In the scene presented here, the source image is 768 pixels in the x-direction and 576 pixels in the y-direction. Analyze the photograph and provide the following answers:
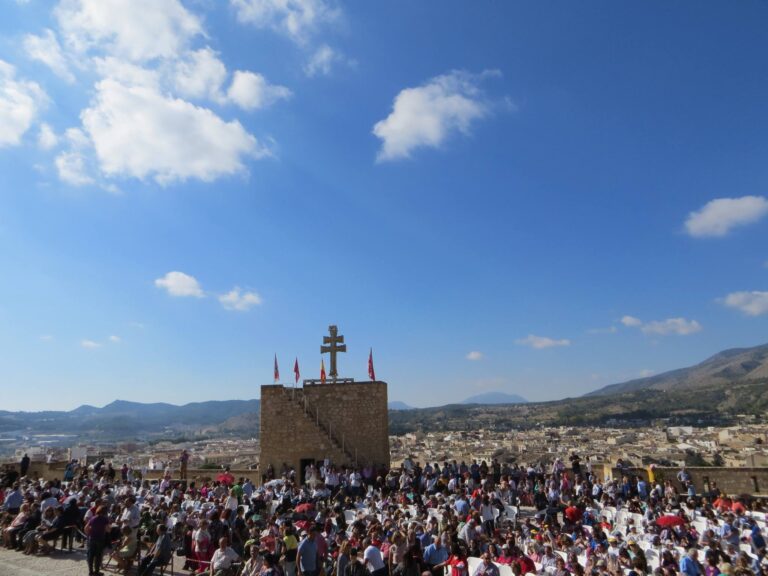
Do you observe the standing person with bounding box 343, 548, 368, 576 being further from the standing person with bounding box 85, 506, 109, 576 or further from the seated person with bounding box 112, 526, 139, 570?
the standing person with bounding box 85, 506, 109, 576

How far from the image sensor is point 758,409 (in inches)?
3625

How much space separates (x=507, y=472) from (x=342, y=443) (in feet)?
19.3

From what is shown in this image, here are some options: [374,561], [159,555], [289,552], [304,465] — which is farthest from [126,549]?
[304,465]

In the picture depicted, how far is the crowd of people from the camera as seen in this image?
27.6ft

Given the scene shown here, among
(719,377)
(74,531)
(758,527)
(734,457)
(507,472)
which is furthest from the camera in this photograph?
(719,377)

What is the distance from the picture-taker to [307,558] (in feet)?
27.4

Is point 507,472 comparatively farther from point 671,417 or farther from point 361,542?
point 671,417

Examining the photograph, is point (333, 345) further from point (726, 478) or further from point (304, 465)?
point (726, 478)

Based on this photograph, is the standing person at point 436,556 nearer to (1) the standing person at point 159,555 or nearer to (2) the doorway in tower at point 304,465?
(1) the standing person at point 159,555

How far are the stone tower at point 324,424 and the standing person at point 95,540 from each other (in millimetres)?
9466

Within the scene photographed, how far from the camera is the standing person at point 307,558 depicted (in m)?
8.34

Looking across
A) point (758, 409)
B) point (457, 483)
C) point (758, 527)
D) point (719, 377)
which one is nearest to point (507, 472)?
point (457, 483)

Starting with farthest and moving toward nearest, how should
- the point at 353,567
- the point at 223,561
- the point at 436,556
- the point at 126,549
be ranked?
the point at 126,549, the point at 436,556, the point at 223,561, the point at 353,567

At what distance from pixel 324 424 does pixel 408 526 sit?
30.3 ft
